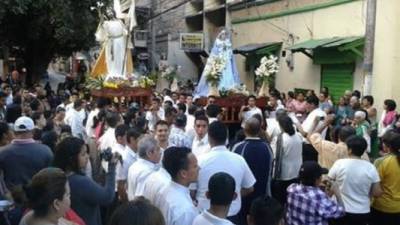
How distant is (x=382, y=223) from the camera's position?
5781 millimetres

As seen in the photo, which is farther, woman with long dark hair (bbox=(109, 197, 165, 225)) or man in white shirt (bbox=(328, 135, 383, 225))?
man in white shirt (bbox=(328, 135, 383, 225))

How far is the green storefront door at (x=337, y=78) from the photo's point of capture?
15262mm

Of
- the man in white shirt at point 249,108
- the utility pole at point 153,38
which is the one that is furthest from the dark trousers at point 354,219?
the utility pole at point 153,38

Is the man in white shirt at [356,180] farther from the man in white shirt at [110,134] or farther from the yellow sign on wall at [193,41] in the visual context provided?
the yellow sign on wall at [193,41]

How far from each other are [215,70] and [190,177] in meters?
8.09

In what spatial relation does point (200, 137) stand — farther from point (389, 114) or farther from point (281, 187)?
point (389, 114)

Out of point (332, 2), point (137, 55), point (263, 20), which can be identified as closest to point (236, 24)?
point (263, 20)

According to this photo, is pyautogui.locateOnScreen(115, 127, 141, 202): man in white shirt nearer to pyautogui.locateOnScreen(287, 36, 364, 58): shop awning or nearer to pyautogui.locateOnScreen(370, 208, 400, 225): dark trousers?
pyautogui.locateOnScreen(370, 208, 400, 225): dark trousers

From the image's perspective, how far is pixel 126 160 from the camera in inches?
230

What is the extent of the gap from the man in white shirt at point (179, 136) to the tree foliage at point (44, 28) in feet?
41.0

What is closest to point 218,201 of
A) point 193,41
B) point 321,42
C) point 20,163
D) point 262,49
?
point 20,163

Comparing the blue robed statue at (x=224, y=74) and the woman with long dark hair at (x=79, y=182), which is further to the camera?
the blue robed statue at (x=224, y=74)

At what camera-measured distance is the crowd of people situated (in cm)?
353

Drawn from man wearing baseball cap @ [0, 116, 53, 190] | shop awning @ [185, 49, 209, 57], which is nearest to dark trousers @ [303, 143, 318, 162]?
man wearing baseball cap @ [0, 116, 53, 190]
